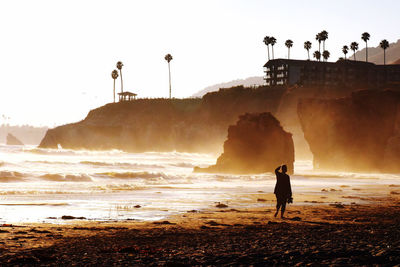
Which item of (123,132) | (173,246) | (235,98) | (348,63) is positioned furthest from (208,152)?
(173,246)

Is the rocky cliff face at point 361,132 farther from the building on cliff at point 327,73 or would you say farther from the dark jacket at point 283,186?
the building on cliff at point 327,73

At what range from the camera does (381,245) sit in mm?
11586

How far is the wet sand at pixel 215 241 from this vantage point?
10578mm

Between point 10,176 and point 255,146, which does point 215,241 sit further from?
point 255,146

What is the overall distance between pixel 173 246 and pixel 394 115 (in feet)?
188

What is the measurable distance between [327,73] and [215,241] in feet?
422

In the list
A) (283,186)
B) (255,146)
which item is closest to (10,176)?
(255,146)

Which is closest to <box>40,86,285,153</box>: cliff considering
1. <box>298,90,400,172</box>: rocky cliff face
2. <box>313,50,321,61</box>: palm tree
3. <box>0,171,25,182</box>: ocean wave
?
<box>313,50,321,61</box>: palm tree

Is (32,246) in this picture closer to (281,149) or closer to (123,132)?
(281,149)

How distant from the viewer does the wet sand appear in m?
10.6

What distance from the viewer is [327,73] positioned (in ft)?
447

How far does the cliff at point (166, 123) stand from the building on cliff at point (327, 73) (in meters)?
11.0

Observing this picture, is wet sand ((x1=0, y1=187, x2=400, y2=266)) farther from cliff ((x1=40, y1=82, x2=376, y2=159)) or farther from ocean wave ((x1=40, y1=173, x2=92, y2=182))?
cliff ((x1=40, y1=82, x2=376, y2=159))

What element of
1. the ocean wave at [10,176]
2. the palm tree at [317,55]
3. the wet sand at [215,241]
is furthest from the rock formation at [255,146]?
the palm tree at [317,55]
